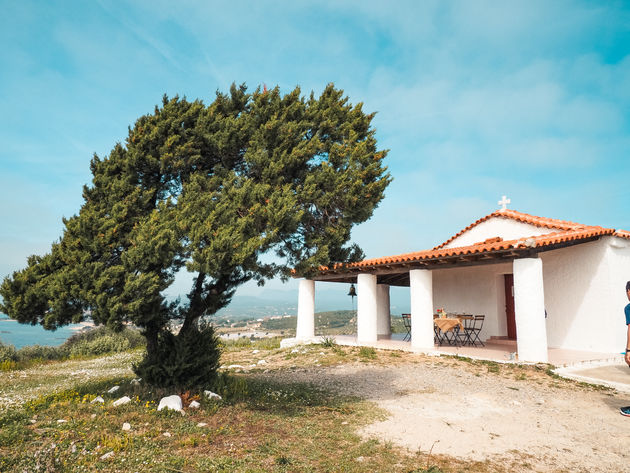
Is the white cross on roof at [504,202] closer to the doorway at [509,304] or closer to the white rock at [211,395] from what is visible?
the doorway at [509,304]

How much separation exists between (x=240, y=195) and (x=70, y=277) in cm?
253

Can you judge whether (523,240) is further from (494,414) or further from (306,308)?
(306,308)

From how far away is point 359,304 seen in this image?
13852 mm

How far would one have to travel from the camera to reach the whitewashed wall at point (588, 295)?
1102 centimetres

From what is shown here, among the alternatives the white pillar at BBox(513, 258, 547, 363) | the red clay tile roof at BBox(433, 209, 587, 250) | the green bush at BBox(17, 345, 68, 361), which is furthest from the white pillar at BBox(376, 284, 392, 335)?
the green bush at BBox(17, 345, 68, 361)

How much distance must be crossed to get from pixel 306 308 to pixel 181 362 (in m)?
9.38

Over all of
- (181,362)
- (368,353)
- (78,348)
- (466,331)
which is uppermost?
(181,362)

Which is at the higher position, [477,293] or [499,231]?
[499,231]

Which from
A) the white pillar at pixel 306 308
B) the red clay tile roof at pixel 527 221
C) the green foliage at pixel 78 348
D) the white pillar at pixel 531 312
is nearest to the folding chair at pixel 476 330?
the white pillar at pixel 531 312

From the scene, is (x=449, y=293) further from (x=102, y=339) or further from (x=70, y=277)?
(x=102, y=339)

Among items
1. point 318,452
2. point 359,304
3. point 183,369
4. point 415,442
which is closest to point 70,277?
point 183,369

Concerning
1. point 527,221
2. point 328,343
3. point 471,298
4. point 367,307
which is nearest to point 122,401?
point 328,343

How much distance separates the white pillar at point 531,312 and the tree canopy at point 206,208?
515 centimetres

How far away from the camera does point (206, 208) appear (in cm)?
562
